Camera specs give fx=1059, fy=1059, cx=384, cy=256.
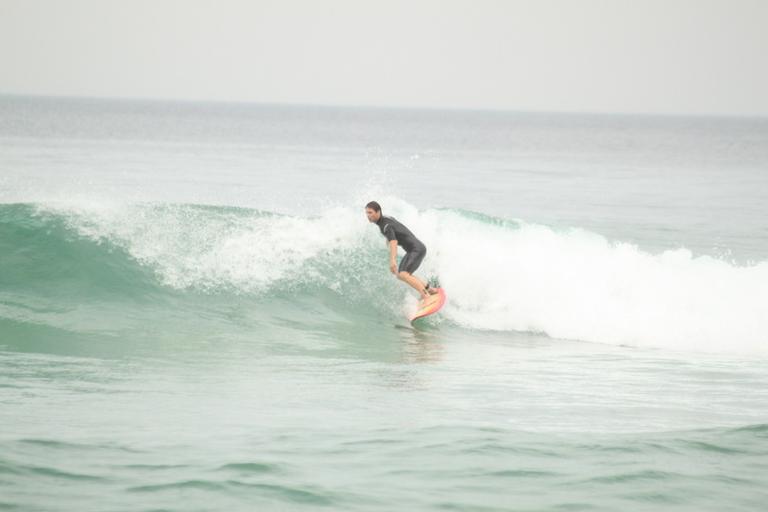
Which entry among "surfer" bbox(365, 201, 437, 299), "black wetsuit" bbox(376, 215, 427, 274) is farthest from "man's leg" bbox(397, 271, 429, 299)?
"black wetsuit" bbox(376, 215, 427, 274)

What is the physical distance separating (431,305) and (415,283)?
386mm

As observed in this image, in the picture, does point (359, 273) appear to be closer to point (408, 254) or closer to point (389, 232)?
point (408, 254)

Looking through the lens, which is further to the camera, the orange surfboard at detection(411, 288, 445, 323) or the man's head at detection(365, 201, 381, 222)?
the orange surfboard at detection(411, 288, 445, 323)

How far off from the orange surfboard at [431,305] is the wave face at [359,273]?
1.75ft

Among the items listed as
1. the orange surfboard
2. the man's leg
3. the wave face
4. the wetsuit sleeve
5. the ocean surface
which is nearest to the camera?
the ocean surface

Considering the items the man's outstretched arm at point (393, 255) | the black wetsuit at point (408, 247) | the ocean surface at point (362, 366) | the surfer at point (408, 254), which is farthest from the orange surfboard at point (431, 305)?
the man's outstretched arm at point (393, 255)

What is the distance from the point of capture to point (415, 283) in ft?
46.7

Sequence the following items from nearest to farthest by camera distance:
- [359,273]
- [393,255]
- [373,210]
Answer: [373,210], [393,255], [359,273]

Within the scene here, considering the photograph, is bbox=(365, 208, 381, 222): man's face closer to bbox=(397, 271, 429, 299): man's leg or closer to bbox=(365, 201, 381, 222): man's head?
bbox=(365, 201, 381, 222): man's head

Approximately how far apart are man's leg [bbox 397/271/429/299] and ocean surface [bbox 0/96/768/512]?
21.4 inches

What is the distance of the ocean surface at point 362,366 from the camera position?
6672 mm

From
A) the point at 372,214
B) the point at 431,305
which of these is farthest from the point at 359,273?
the point at 372,214

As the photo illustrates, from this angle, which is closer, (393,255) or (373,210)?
(373,210)

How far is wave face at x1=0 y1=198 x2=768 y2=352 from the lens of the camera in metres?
14.6
